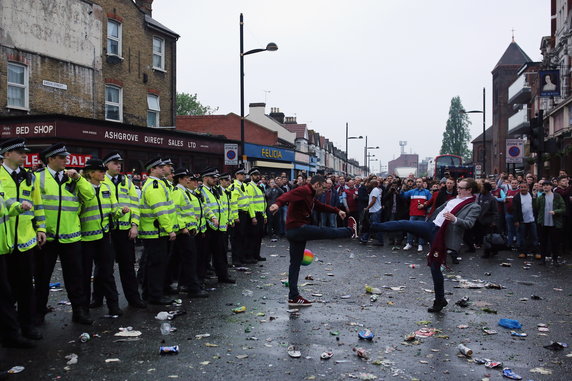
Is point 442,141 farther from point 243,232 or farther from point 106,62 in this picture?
point 243,232

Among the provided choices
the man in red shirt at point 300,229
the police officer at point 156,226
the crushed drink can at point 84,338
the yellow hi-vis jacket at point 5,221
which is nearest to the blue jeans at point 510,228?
the man in red shirt at point 300,229

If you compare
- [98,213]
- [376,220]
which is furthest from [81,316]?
[376,220]

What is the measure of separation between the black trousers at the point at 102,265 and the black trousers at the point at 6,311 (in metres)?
1.33

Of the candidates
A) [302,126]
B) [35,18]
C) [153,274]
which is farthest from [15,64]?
[302,126]

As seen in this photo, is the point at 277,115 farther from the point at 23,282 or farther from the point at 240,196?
the point at 23,282

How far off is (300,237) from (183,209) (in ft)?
6.19

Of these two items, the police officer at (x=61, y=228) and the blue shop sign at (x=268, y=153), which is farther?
the blue shop sign at (x=268, y=153)

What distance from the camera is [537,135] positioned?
51.0 ft

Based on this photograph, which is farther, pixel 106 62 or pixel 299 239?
pixel 106 62

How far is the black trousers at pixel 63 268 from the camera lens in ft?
21.7

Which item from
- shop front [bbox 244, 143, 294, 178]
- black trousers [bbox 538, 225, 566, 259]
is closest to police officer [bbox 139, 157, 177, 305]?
black trousers [bbox 538, 225, 566, 259]

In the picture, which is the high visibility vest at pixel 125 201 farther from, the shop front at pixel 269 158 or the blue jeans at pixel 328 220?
the shop front at pixel 269 158

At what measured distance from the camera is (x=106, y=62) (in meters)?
24.2

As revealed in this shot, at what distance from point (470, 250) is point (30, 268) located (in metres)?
Answer: 11.5
